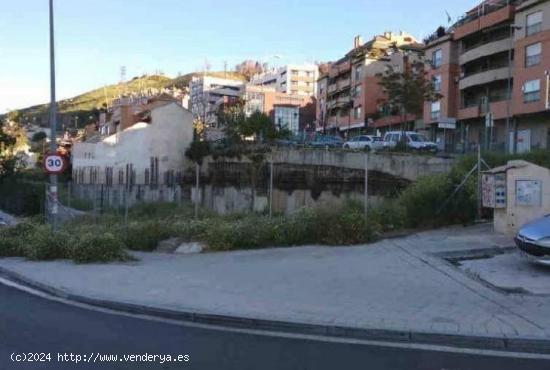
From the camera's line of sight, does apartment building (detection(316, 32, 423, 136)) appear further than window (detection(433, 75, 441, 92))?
Yes

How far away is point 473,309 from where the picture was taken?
8.80 m

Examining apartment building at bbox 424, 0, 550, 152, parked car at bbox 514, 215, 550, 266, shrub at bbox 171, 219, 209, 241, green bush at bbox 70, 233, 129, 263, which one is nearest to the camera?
parked car at bbox 514, 215, 550, 266

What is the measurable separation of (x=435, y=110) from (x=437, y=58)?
545 cm

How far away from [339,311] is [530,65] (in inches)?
1833

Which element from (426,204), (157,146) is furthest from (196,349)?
(157,146)

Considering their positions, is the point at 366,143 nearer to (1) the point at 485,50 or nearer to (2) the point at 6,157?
(1) the point at 485,50

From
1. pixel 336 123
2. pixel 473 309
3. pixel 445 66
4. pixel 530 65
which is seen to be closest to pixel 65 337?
pixel 473 309

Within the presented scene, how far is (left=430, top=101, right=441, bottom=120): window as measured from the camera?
63.5 meters

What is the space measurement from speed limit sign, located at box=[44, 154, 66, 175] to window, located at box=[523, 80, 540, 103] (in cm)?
4005

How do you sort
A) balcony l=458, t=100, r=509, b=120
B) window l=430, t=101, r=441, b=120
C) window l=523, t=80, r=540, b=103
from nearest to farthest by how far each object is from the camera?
window l=523, t=80, r=540, b=103 → balcony l=458, t=100, r=509, b=120 → window l=430, t=101, r=441, b=120

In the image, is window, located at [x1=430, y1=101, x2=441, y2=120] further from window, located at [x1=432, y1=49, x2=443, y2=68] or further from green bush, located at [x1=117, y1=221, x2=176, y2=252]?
green bush, located at [x1=117, y1=221, x2=176, y2=252]

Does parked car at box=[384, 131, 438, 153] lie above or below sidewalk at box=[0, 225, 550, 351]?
above

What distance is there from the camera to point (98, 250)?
15.1 metres

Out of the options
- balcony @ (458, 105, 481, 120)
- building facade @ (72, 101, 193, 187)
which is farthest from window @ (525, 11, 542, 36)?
building facade @ (72, 101, 193, 187)
